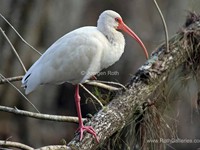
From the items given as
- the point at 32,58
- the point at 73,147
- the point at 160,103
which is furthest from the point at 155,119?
the point at 32,58

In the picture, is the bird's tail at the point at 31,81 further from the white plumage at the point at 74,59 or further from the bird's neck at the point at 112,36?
the bird's neck at the point at 112,36

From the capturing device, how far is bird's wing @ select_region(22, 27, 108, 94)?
5.87 meters

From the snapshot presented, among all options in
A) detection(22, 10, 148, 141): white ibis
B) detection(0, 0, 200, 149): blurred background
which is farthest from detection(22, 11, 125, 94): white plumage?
detection(0, 0, 200, 149): blurred background

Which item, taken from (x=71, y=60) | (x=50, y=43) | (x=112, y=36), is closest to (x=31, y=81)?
(x=71, y=60)

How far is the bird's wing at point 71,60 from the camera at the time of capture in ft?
19.2

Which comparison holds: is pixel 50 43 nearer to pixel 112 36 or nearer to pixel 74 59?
pixel 112 36

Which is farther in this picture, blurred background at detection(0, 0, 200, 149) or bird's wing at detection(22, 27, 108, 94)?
blurred background at detection(0, 0, 200, 149)

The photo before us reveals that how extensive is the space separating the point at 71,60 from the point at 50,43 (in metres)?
9.31

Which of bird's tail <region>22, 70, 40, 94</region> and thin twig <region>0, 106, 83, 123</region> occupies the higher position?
bird's tail <region>22, 70, 40, 94</region>

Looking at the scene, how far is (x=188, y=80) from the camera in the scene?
577cm

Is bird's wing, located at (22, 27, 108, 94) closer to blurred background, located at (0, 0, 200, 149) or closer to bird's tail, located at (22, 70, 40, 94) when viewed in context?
bird's tail, located at (22, 70, 40, 94)

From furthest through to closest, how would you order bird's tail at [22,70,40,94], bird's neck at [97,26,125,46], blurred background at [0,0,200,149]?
blurred background at [0,0,200,149]
bird's neck at [97,26,125,46]
bird's tail at [22,70,40,94]

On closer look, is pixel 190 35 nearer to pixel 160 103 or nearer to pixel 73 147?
pixel 160 103

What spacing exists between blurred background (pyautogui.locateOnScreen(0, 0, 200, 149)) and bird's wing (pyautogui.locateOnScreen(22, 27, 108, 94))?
3.59 meters
